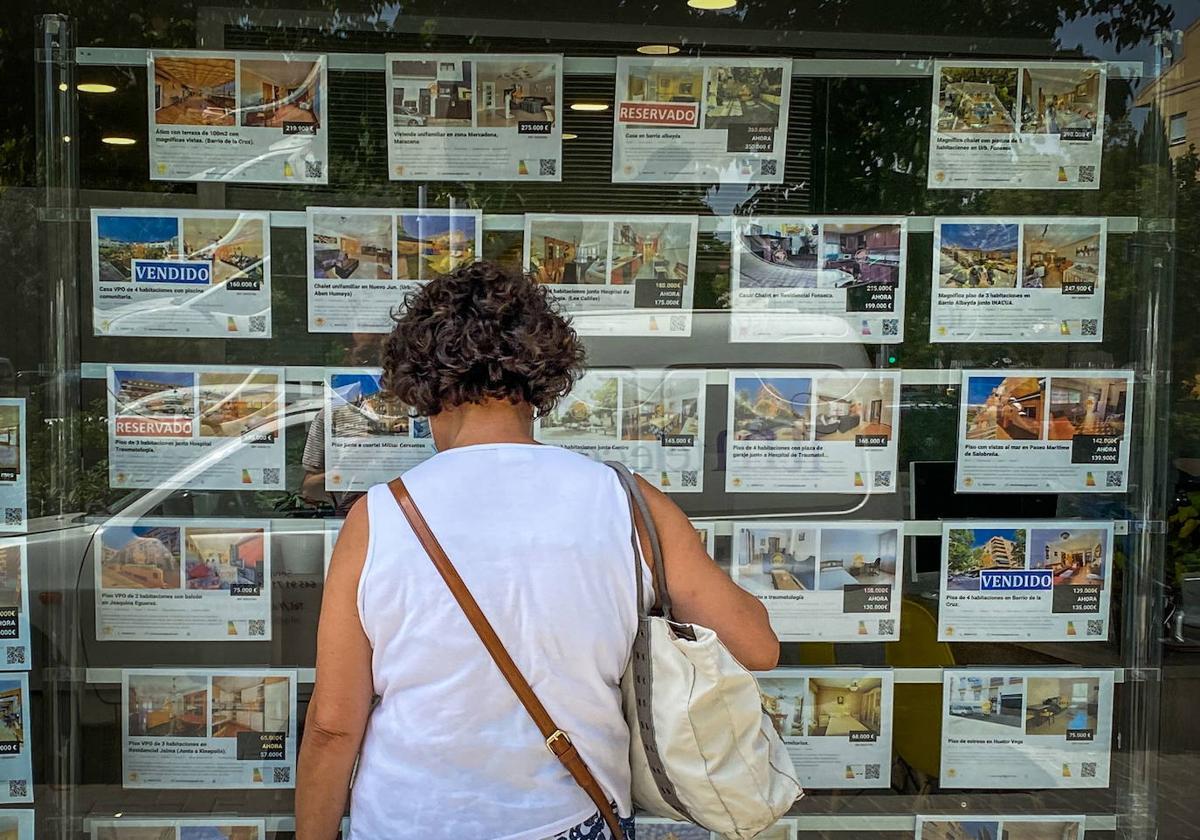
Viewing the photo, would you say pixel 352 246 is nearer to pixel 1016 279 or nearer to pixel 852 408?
pixel 852 408

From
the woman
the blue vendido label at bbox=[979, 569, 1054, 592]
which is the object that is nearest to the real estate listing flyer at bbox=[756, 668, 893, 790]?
the blue vendido label at bbox=[979, 569, 1054, 592]

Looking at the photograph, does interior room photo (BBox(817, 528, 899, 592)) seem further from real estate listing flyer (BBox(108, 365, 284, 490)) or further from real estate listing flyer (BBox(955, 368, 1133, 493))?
real estate listing flyer (BBox(108, 365, 284, 490))

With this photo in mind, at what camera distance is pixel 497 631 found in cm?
216

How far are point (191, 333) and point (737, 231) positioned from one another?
1.79 metres

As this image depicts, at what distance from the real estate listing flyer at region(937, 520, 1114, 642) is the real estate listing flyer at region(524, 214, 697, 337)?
3.92ft

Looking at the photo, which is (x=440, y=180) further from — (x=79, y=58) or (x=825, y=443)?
(x=825, y=443)

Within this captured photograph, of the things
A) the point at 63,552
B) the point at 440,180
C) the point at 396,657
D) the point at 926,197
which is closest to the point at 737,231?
the point at 926,197

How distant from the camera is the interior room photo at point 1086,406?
12.3 ft

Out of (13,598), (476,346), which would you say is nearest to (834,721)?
(476,346)

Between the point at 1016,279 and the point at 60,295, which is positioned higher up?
the point at 1016,279

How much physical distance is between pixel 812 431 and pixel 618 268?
32.8 inches

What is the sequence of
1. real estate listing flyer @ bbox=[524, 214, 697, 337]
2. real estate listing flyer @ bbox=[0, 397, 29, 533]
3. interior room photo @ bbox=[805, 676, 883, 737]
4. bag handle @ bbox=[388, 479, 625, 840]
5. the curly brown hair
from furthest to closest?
interior room photo @ bbox=[805, 676, 883, 737], real estate listing flyer @ bbox=[524, 214, 697, 337], real estate listing flyer @ bbox=[0, 397, 29, 533], the curly brown hair, bag handle @ bbox=[388, 479, 625, 840]

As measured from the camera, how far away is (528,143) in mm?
3588

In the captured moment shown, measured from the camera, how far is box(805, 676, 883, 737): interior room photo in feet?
12.2
